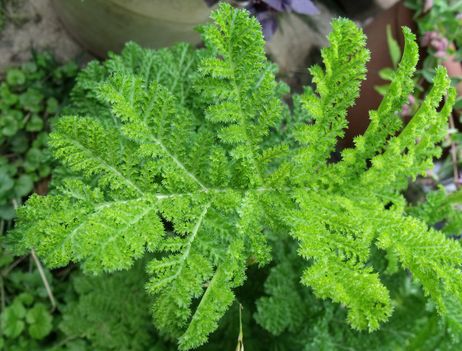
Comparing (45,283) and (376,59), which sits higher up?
(376,59)

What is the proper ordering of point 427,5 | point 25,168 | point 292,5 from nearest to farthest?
point 292,5 < point 25,168 < point 427,5

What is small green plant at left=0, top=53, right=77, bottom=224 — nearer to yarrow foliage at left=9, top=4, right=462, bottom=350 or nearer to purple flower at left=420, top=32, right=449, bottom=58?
yarrow foliage at left=9, top=4, right=462, bottom=350

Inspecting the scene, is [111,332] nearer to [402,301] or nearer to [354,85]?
[402,301]

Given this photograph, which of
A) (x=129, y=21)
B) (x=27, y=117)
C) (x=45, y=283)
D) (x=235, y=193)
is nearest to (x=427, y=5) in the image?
(x=129, y=21)

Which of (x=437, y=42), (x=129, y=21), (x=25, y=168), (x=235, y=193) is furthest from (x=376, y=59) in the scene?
(x=25, y=168)

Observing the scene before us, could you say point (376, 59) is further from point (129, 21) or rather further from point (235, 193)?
point (235, 193)

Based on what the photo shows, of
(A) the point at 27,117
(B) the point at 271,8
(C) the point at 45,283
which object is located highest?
(B) the point at 271,8

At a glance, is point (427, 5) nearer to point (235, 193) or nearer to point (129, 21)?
point (129, 21)

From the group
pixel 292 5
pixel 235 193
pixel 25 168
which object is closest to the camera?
pixel 235 193

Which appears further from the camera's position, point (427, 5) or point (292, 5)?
point (427, 5)
